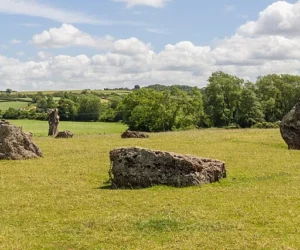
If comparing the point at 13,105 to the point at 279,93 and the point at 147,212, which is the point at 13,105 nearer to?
the point at 279,93

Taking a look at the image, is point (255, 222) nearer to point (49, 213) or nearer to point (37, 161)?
point (49, 213)

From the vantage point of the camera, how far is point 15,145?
3102 centimetres

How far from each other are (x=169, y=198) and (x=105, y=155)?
14.9 meters

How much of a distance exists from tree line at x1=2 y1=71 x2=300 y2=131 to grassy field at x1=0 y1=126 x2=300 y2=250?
267 feet

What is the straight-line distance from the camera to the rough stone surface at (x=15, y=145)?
99.6 feet

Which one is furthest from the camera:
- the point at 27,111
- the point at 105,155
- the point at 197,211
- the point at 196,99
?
the point at 27,111

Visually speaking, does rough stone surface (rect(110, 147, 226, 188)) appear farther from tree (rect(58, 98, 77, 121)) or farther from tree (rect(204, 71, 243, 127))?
tree (rect(58, 98, 77, 121))

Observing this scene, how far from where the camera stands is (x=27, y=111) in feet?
425

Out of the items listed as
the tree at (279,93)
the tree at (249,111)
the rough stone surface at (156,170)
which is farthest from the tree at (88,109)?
the rough stone surface at (156,170)

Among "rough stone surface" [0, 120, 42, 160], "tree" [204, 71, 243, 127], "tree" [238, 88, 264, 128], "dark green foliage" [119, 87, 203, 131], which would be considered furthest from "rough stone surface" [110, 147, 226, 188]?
"tree" [204, 71, 243, 127]

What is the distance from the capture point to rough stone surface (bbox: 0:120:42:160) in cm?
3036

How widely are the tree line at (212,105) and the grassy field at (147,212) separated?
267ft

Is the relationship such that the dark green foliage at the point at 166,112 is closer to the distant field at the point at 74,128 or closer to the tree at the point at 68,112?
the distant field at the point at 74,128

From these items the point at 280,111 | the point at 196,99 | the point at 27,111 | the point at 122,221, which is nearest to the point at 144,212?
the point at 122,221
